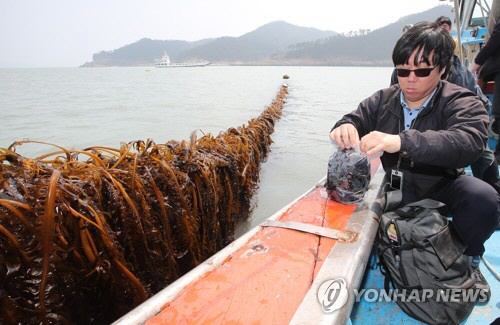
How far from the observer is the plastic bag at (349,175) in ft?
6.40

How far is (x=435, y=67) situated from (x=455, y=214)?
895 mm

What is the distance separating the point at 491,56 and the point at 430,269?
3334 mm

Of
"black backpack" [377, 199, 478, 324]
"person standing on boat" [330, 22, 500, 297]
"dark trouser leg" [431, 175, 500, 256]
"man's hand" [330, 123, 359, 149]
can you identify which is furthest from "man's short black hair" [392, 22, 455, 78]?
"black backpack" [377, 199, 478, 324]

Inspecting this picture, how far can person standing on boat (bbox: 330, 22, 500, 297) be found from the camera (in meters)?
1.62

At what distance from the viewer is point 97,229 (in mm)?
1676

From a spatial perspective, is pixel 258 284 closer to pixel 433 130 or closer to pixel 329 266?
pixel 329 266

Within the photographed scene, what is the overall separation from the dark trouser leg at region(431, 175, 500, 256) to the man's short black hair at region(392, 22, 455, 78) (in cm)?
76

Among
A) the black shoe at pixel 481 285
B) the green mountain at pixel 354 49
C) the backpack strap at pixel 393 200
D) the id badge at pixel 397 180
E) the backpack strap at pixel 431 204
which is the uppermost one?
the green mountain at pixel 354 49

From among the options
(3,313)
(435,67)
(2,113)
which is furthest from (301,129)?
(2,113)

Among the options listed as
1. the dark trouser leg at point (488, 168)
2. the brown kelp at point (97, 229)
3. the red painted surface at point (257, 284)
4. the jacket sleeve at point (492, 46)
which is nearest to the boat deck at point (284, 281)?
the red painted surface at point (257, 284)

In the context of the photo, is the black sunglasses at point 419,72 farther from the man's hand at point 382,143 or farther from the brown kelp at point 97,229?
the brown kelp at point 97,229

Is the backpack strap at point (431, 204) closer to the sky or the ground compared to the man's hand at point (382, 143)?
closer to the ground

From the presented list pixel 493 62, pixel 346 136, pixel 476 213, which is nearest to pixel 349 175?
pixel 346 136

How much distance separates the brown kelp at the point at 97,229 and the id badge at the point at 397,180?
1.48 m
